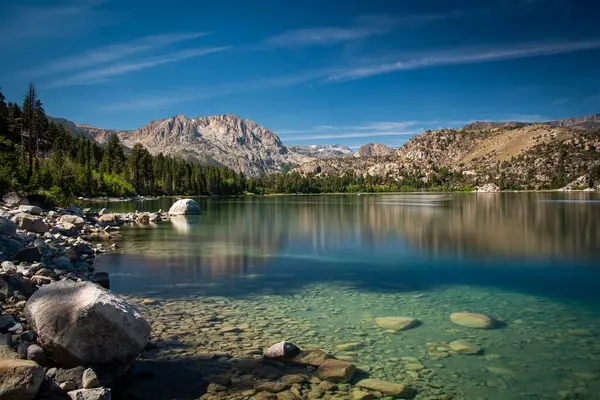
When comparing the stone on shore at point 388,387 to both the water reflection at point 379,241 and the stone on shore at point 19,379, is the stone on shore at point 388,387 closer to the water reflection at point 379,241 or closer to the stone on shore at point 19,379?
the stone on shore at point 19,379

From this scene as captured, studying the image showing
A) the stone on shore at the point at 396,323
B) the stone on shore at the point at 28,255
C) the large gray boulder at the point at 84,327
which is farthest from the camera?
the stone on shore at the point at 28,255

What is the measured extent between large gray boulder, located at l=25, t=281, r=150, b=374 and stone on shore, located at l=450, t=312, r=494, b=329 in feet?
37.5

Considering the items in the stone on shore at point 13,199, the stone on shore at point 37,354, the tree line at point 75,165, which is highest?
the tree line at point 75,165

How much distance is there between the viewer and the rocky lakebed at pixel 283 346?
1040 cm

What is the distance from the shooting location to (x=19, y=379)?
26.8ft

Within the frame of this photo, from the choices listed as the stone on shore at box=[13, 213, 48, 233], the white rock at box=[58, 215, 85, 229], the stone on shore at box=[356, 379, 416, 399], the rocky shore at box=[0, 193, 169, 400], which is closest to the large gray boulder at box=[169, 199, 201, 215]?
the white rock at box=[58, 215, 85, 229]

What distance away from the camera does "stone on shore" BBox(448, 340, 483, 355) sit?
532 inches

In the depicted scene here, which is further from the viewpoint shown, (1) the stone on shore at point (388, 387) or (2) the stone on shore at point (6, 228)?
(2) the stone on shore at point (6, 228)

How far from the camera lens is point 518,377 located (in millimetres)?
11852

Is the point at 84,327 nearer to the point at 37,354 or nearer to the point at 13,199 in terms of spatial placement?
the point at 37,354

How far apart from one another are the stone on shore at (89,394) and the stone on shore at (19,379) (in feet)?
2.54

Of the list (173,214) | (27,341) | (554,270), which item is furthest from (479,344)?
(173,214)

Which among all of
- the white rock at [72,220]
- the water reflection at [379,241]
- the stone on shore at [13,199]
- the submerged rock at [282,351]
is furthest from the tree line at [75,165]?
the submerged rock at [282,351]

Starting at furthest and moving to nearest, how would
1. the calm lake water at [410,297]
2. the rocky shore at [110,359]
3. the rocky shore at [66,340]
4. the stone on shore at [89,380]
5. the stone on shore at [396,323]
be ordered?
1. the stone on shore at [396,323]
2. the calm lake water at [410,297]
3. the stone on shore at [89,380]
4. the rocky shore at [110,359]
5. the rocky shore at [66,340]
